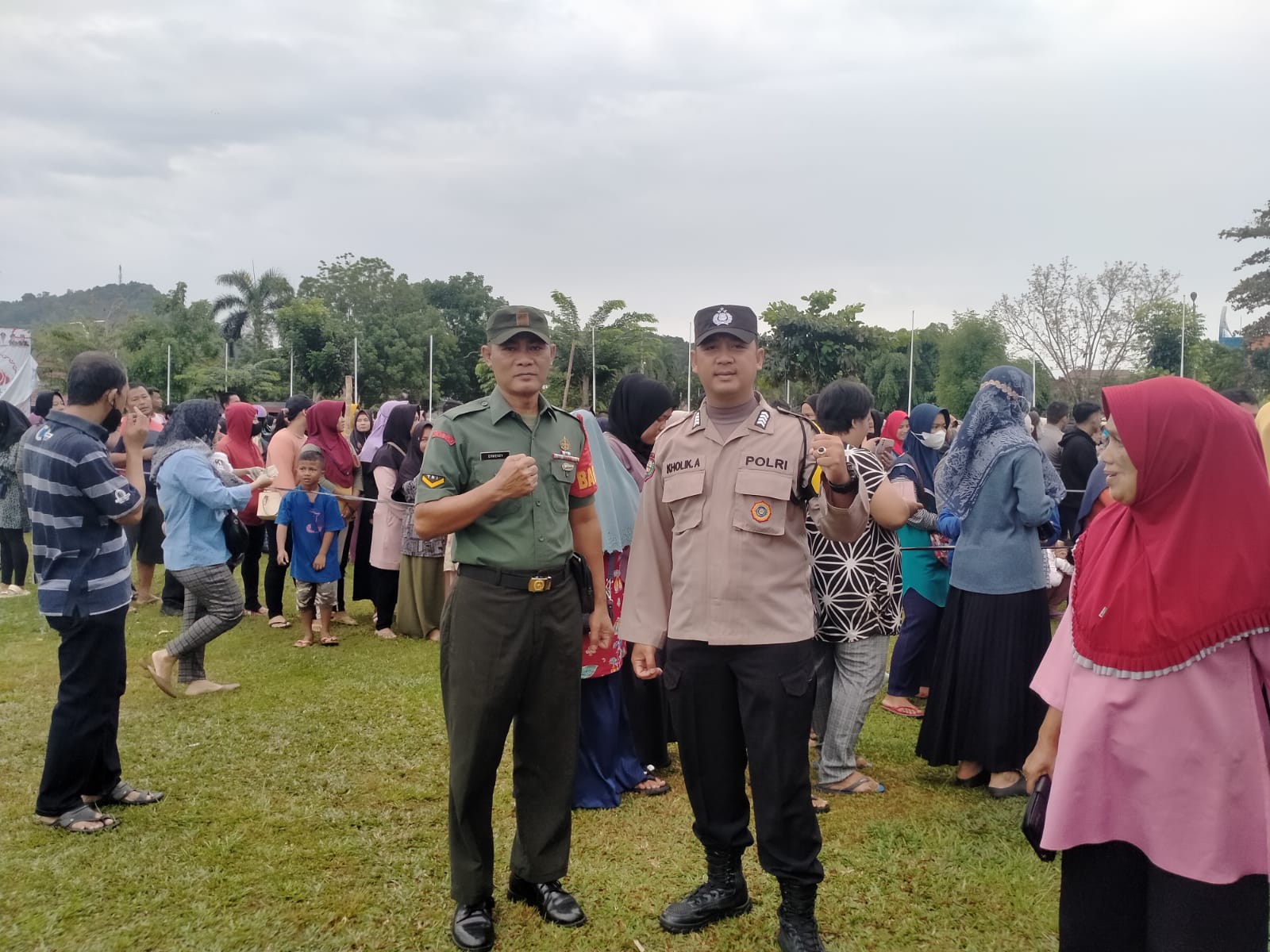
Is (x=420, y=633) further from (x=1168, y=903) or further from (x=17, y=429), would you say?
(x=1168, y=903)

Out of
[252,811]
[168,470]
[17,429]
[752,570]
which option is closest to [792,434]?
[752,570]

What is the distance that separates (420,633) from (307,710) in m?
2.00

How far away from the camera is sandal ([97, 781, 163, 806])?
13.3 ft

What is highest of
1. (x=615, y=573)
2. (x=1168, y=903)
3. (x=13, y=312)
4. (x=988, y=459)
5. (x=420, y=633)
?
(x=13, y=312)

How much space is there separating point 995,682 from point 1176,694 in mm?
2324

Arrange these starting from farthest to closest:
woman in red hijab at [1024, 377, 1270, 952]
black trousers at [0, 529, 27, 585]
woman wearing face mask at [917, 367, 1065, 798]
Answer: black trousers at [0, 529, 27, 585] → woman wearing face mask at [917, 367, 1065, 798] → woman in red hijab at [1024, 377, 1270, 952]

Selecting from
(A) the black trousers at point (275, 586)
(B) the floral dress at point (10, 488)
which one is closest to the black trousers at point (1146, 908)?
(A) the black trousers at point (275, 586)

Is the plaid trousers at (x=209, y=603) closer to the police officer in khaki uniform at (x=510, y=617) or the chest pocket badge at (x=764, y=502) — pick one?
the police officer in khaki uniform at (x=510, y=617)

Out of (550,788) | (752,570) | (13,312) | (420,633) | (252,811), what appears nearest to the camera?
(752,570)

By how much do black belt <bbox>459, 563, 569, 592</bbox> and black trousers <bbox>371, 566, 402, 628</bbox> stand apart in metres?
4.94

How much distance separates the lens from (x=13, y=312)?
14888 centimetres

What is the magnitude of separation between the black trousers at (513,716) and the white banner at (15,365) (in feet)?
49.6

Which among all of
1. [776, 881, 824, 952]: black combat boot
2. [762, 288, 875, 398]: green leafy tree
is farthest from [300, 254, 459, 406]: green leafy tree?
[776, 881, 824, 952]: black combat boot

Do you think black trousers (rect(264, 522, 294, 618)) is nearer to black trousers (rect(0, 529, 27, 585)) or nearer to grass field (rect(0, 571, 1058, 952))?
grass field (rect(0, 571, 1058, 952))
